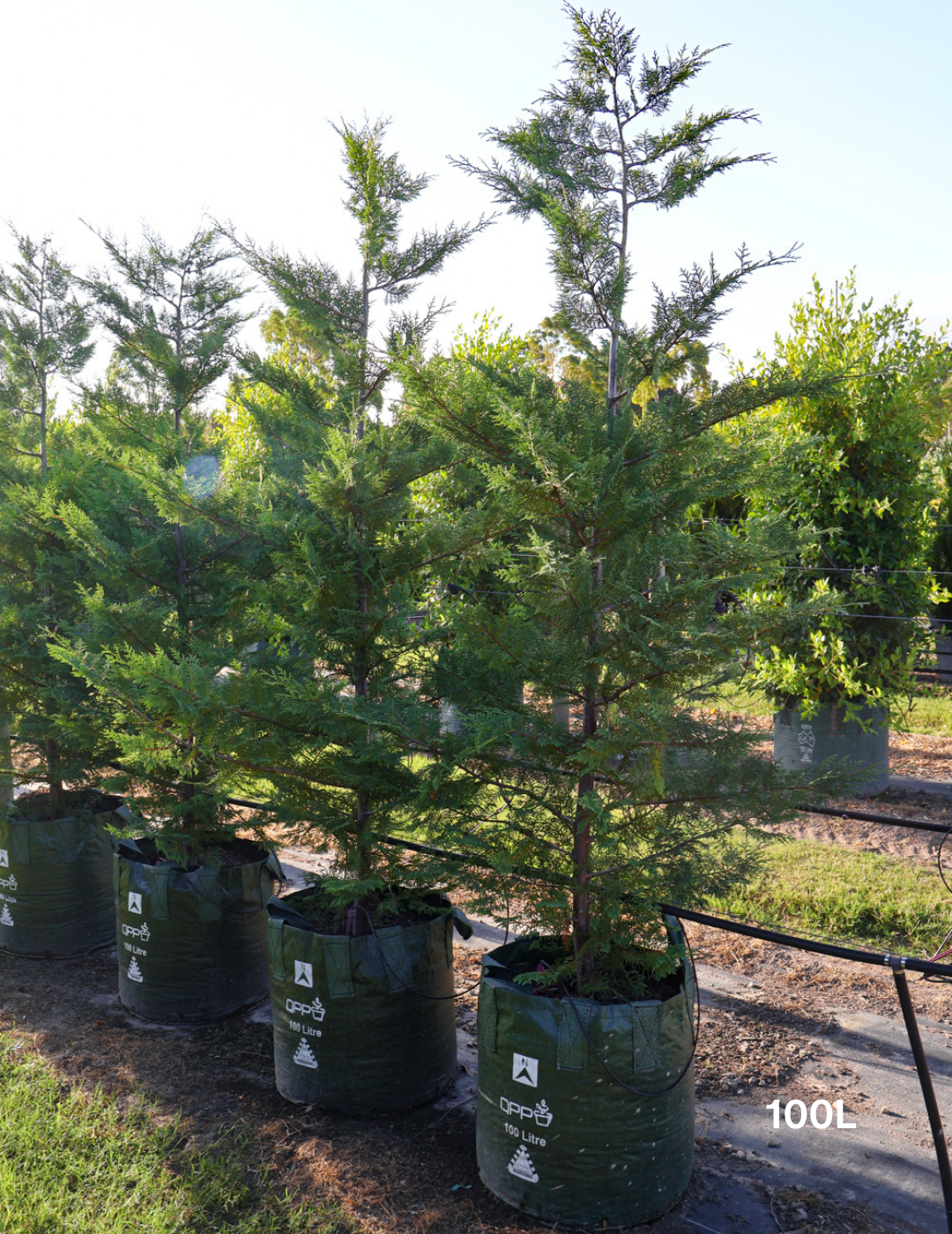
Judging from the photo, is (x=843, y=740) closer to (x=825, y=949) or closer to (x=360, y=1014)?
(x=825, y=949)

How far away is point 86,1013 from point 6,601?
2674 mm

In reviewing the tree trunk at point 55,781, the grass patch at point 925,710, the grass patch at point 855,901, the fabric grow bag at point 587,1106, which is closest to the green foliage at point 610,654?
the fabric grow bag at point 587,1106

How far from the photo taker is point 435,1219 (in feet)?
10.9

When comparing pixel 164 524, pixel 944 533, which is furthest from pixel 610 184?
pixel 944 533

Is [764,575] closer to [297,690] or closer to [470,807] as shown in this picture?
[470,807]

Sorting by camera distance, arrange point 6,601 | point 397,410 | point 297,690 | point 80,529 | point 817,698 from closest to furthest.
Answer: point 297,690 < point 397,410 < point 80,529 < point 6,601 < point 817,698

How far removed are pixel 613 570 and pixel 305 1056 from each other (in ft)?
8.09

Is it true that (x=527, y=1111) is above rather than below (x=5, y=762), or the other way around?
below

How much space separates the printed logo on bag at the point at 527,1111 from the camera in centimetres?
327

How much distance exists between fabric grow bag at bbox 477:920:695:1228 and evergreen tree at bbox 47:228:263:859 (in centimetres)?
181

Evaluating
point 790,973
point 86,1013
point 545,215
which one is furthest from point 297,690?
point 790,973

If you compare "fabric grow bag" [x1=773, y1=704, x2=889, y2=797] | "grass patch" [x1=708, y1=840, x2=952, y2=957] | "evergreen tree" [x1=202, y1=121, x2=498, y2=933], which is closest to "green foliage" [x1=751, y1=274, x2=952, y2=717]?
"fabric grow bag" [x1=773, y1=704, x2=889, y2=797]

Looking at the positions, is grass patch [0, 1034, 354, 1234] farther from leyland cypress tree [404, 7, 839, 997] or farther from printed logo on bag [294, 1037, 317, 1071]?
leyland cypress tree [404, 7, 839, 997]

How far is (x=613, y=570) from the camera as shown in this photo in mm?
3537
